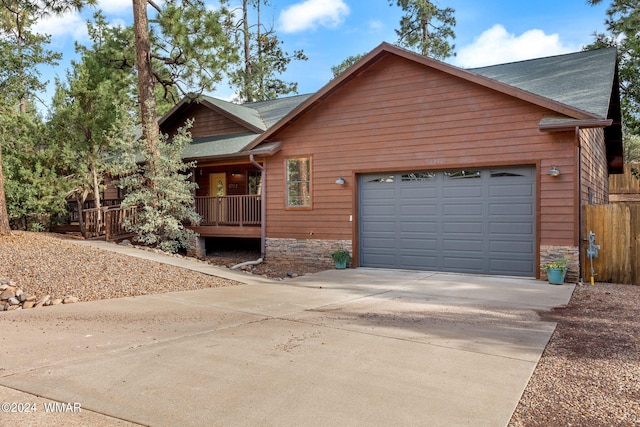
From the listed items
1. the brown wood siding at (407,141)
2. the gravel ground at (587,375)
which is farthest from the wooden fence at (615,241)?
the gravel ground at (587,375)

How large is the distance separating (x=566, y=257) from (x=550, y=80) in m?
4.56

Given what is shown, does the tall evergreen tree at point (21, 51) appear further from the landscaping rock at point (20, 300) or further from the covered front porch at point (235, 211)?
the covered front porch at point (235, 211)

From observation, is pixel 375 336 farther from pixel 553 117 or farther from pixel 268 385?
pixel 553 117

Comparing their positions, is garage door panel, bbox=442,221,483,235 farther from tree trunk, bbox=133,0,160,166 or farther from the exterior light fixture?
tree trunk, bbox=133,0,160,166

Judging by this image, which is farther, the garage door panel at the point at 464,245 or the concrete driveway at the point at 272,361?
the garage door panel at the point at 464,245

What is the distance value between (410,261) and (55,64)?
24.6m

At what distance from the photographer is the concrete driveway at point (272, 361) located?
9.33 ft

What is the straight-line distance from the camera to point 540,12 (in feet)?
68.4

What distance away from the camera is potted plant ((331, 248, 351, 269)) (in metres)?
10.9

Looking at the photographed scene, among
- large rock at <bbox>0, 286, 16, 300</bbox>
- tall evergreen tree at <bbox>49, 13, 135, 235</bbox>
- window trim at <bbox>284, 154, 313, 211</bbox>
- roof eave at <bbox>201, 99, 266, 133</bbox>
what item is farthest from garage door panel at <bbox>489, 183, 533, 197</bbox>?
tall evergreen tree at <bbox>49, 13, 135, 235</bbox>

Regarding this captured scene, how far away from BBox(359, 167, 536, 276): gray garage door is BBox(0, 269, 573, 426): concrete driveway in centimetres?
277

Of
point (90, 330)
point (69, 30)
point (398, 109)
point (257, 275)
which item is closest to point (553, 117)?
point (398, 109)

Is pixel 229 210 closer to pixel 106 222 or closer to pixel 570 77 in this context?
pixel 106 222

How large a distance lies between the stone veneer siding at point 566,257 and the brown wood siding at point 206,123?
33.4 ft
